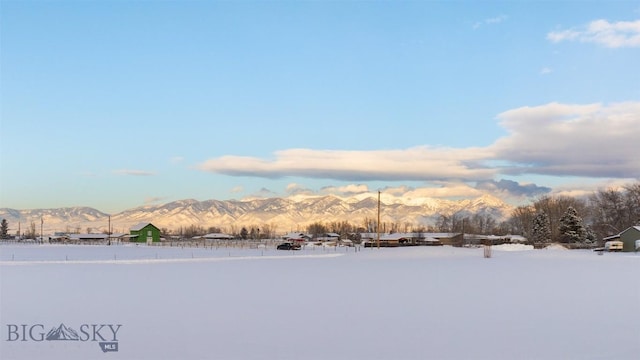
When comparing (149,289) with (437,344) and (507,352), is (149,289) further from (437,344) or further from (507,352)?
(507,352)

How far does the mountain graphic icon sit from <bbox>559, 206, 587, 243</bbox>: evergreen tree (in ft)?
327

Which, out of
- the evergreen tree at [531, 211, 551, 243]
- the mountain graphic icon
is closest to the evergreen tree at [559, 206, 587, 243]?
the evergreen tree at [531, 211, 551, 243]

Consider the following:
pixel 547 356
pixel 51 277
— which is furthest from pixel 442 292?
pixel 51 277

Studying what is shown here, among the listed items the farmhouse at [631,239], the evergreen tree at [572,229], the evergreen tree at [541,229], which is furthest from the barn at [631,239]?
the evergreen tree at [541,229]

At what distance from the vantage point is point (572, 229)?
334 feet

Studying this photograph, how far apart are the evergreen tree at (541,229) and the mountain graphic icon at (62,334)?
117102 mm

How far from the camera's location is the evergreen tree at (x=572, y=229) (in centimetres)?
10044

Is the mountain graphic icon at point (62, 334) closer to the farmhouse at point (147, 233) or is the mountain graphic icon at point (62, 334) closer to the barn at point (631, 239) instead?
the barn at point (631, 239)

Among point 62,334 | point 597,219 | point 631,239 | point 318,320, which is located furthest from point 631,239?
point 62,334

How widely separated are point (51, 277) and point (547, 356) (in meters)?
22.8

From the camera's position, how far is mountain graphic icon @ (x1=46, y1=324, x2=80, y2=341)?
1193cm

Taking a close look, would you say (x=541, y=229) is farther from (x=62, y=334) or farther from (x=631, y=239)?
(x=62, y=334)

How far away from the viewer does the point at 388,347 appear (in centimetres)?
1128

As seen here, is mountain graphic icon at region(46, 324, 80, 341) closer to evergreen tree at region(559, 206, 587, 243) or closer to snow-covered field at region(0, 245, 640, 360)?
snow-covered field at region(0, 245, 640, 360)
